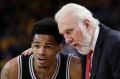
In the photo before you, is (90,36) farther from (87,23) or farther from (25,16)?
(25,16)

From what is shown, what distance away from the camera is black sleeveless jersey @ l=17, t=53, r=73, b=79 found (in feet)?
14.6

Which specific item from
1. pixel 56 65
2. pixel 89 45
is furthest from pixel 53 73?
pixel 89 45

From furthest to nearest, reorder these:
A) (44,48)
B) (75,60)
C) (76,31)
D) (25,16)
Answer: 1. (25,16)
2. (75,60)
3. (44,48)
4. (76,31)

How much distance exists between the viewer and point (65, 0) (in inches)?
398

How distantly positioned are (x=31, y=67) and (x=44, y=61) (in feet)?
0.93

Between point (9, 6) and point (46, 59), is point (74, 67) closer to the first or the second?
point (46, 59)

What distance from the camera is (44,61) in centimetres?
423

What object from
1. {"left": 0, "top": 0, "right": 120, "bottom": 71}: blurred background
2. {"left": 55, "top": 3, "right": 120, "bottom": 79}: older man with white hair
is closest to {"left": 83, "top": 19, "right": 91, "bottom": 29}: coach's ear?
{"left": 55, "top": 3, "right": 120, "bottom": 79}: older man with white hair

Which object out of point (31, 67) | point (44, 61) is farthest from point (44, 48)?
point (31, 67)

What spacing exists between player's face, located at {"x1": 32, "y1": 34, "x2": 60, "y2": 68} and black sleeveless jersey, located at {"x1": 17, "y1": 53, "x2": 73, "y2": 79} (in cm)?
21

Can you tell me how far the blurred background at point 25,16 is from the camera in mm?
8781

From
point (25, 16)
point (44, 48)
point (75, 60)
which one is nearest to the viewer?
point (44, 48)

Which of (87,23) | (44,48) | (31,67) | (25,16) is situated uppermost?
(25,16)

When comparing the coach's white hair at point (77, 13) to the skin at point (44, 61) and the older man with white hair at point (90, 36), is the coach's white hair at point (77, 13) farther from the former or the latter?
the skin at point (44, 61)
